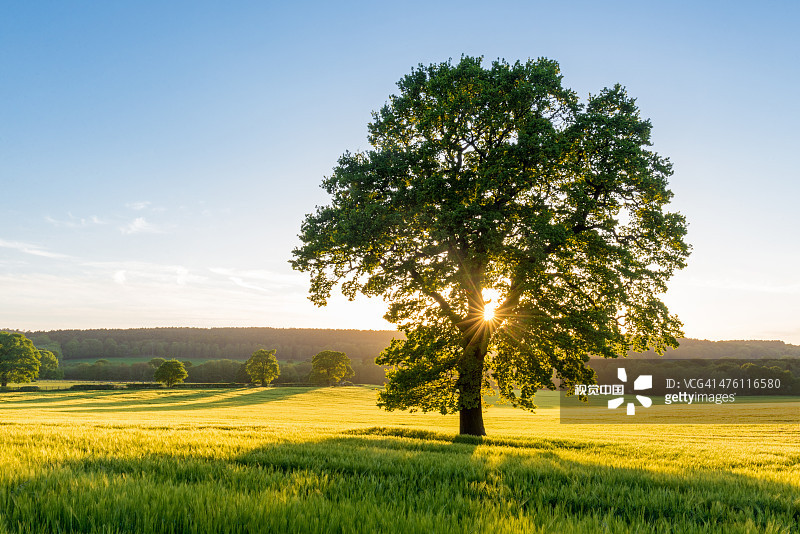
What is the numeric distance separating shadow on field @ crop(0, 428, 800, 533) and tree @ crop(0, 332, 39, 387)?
110 meters

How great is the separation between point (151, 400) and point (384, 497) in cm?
7538

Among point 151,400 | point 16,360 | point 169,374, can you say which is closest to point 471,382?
point 151,400

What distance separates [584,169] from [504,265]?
4.76 m

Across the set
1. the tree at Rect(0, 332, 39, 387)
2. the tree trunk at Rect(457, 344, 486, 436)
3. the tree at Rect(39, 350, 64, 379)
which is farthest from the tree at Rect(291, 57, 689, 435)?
the tree at Rect(39, 350, 64, 379)

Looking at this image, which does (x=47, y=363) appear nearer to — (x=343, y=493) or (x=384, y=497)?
(x=343, y=493)

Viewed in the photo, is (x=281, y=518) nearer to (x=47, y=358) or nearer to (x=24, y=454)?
(x=24, y=454)

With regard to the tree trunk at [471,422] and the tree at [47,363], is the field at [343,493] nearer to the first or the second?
the tree trunk at [471,422]

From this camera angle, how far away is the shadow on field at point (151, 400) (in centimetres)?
5578

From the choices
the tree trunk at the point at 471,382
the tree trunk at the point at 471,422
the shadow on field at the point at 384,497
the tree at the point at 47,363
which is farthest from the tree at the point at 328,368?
the shadow on field at the point at 384,497

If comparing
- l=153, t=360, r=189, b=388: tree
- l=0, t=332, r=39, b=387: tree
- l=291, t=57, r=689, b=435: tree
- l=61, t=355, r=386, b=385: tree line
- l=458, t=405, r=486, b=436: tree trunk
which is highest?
l=291, t=57, r=689, b=435: tree

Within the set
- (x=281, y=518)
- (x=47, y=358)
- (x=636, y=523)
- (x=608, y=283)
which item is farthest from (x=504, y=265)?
(x=47, y=358)

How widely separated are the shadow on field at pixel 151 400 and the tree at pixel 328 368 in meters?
19.1

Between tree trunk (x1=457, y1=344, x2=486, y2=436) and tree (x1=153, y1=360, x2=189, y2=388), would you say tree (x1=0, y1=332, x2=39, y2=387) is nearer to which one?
tree (x1=153, y1=360, x2=189, y2=388)

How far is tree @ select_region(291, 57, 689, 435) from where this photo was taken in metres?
15.9
